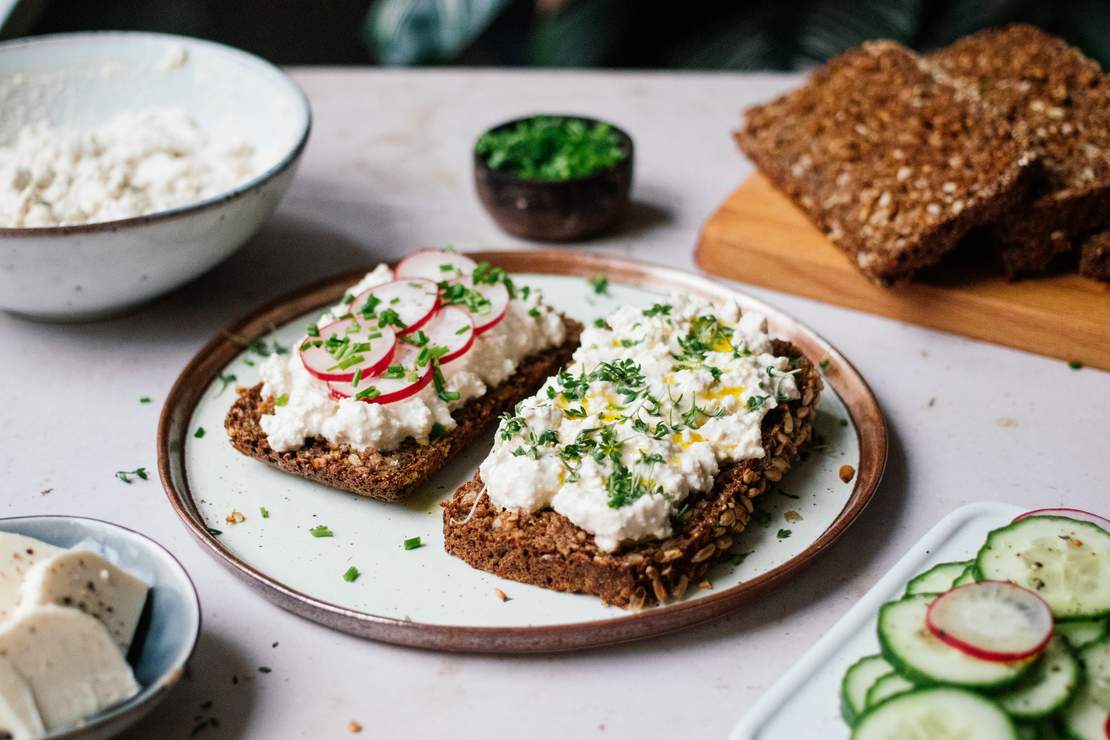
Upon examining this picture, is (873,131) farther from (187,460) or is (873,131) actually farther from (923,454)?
(187,460)

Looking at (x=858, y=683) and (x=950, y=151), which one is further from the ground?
(x=950, y=151)

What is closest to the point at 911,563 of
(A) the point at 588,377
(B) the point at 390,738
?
(A) the point at 588,377

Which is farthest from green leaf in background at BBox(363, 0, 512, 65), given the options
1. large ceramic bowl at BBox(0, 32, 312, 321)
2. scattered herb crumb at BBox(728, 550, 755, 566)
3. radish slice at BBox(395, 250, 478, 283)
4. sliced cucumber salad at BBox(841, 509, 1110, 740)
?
sliced cucumber salad at BBox(841, 509, 1110, 740)

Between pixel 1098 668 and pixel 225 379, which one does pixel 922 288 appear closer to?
pixel 1098 668

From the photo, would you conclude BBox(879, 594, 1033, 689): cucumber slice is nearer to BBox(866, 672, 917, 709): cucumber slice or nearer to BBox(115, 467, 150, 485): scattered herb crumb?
BBox(866, 672, 917, 709): cucumber slice

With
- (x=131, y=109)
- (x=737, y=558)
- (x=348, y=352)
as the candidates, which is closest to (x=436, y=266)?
(x=348, y=352)

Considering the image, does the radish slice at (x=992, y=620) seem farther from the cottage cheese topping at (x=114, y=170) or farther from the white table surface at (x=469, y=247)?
the cottage cheese topping at (x=114, y=170)
